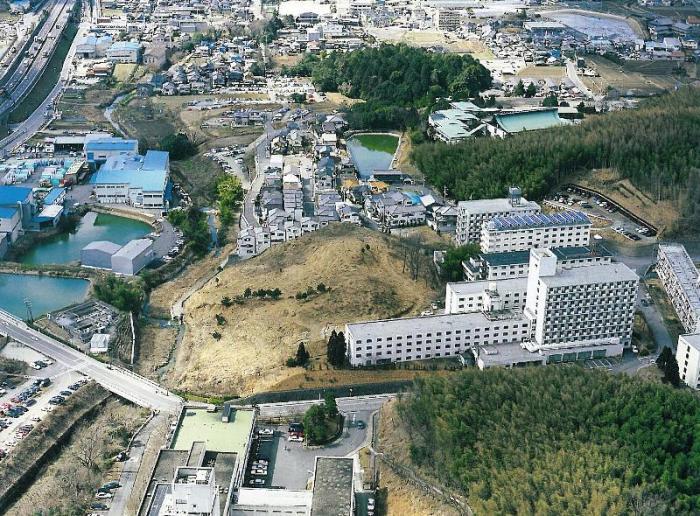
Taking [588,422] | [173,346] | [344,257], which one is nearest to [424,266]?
[344,257]

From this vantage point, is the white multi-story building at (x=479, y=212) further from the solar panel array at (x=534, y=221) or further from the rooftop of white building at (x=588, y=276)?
the rooftop of white building at (x=588, y=276)

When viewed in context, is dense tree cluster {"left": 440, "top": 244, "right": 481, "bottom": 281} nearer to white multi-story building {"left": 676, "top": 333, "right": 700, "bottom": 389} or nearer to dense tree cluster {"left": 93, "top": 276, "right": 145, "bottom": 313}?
white multi-story building {"left": 676, "top": 333, "right": 700, "bottom": 389}

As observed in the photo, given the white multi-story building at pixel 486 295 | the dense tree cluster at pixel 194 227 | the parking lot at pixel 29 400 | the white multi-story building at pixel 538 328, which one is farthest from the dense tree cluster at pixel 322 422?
the dense tree cluster at pixel 194 227

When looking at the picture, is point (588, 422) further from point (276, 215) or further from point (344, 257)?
point (276, 215)

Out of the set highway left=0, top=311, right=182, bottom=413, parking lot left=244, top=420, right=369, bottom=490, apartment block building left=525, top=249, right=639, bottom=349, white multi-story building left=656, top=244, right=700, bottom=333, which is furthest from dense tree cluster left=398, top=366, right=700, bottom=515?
highway left=0, top=311, right=182, bottom=413

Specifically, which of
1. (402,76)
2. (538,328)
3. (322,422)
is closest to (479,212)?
(538,328)

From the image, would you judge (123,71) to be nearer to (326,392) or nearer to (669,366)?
(326,392)
